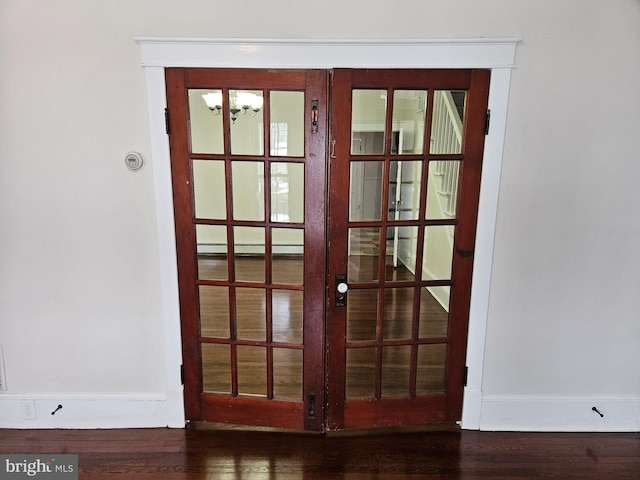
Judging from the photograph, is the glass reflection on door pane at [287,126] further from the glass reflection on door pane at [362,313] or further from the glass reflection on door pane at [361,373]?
the glass reflection on door pane at [361,373]

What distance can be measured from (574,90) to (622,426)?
197cm

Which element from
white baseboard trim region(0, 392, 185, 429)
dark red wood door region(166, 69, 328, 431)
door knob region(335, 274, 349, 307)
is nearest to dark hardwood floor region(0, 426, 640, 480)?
white baseboard trim region(0, 392, 185, 429)

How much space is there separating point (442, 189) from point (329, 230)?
2.30ft

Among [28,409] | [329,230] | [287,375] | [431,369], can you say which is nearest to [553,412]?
[431,369]

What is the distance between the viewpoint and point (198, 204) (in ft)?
7.68

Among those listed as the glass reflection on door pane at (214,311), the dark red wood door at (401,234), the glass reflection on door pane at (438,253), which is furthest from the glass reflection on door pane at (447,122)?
the glass reflection on door pane at (214,311)

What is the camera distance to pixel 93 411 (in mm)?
2492

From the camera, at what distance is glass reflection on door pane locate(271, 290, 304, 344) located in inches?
99.4

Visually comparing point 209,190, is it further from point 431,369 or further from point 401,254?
point 431,369

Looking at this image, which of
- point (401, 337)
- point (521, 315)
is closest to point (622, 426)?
point (521, 315)

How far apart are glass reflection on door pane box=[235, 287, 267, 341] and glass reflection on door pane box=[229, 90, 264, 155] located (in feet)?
2.63

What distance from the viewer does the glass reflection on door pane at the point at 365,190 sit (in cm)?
222

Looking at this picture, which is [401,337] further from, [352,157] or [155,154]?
[155,154]

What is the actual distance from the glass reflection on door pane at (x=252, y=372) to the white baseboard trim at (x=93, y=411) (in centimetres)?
39
